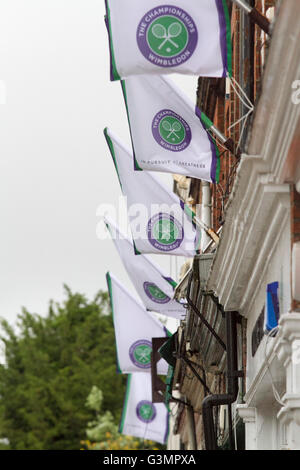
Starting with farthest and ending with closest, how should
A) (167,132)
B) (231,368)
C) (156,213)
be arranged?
(156,213) → (231,368) → (167,132)

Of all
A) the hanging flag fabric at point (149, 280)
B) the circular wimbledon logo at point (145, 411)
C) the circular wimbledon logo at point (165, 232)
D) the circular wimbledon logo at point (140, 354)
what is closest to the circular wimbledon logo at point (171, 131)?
the circular wimbledon logo at point (165, 232)

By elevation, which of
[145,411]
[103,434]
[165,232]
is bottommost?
[165,232]

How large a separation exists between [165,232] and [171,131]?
318 cm

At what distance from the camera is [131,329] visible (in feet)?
80.9

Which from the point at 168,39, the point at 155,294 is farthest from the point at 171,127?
the point at 155,294

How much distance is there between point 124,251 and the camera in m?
20.9

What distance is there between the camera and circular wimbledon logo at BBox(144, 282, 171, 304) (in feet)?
68.7

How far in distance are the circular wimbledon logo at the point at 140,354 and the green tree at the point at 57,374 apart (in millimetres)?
34875

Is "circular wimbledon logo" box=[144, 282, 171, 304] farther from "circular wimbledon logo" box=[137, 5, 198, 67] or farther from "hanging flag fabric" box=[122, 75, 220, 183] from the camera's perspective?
"circular wimbledon logo" box=[137, 5, 198, 67]

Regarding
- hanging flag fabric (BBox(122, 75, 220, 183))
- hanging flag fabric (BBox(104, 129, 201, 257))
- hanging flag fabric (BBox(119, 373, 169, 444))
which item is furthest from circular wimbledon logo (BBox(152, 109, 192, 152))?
hanging flag fabric (BBox(119, 373, 169, 444))

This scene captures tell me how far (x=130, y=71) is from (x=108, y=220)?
994cm

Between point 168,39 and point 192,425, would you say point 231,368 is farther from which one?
point 192,425

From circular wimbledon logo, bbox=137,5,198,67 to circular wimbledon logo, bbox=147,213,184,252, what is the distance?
5077mm
